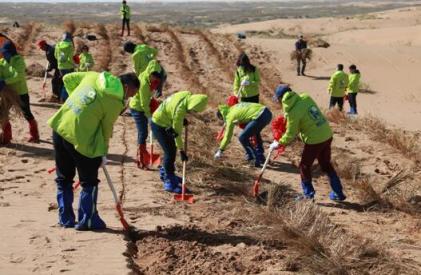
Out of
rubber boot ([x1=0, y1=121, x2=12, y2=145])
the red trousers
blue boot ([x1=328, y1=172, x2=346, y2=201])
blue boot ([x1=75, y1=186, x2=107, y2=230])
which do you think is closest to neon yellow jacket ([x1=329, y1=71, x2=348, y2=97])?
blue boot ([x1=328, y1=172, x2=346, y2=201])

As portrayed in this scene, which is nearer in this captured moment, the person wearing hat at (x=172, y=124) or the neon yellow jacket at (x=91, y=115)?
the neon yellow jacket at (x=91, y=115)

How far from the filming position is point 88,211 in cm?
602

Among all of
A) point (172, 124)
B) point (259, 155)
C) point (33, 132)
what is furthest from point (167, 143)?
point (33, 132)

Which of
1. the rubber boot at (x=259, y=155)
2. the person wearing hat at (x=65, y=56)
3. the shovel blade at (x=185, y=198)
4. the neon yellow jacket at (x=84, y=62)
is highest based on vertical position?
the person wearing hat at (x=65, y=56)

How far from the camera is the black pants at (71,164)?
19.2 feet

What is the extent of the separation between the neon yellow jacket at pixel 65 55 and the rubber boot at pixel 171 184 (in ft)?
18.7

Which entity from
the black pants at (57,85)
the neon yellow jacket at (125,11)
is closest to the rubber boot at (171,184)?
the black pants at (57,85)

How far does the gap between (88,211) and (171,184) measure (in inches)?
82.5

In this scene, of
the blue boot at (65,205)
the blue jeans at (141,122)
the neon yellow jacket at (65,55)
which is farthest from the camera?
the neon yellow jacket at (65,55)

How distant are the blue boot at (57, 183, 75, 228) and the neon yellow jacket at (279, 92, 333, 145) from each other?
9.65ft

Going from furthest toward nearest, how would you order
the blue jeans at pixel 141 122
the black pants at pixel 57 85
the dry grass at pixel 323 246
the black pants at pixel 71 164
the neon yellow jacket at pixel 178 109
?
the black pants at pixel 57 85, the blue jeans at pixel 141 122, the neon yellow jacket at pixel 178 109, the black pants at pixel 71 164, the dry grass at pixel 323 246

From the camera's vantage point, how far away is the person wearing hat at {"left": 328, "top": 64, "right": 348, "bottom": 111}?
1535 centimetres

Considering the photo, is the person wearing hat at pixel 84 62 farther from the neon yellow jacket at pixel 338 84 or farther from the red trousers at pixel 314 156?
the red trousers at pixel 314 156

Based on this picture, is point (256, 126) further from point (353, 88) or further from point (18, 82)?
point (353, 88)
